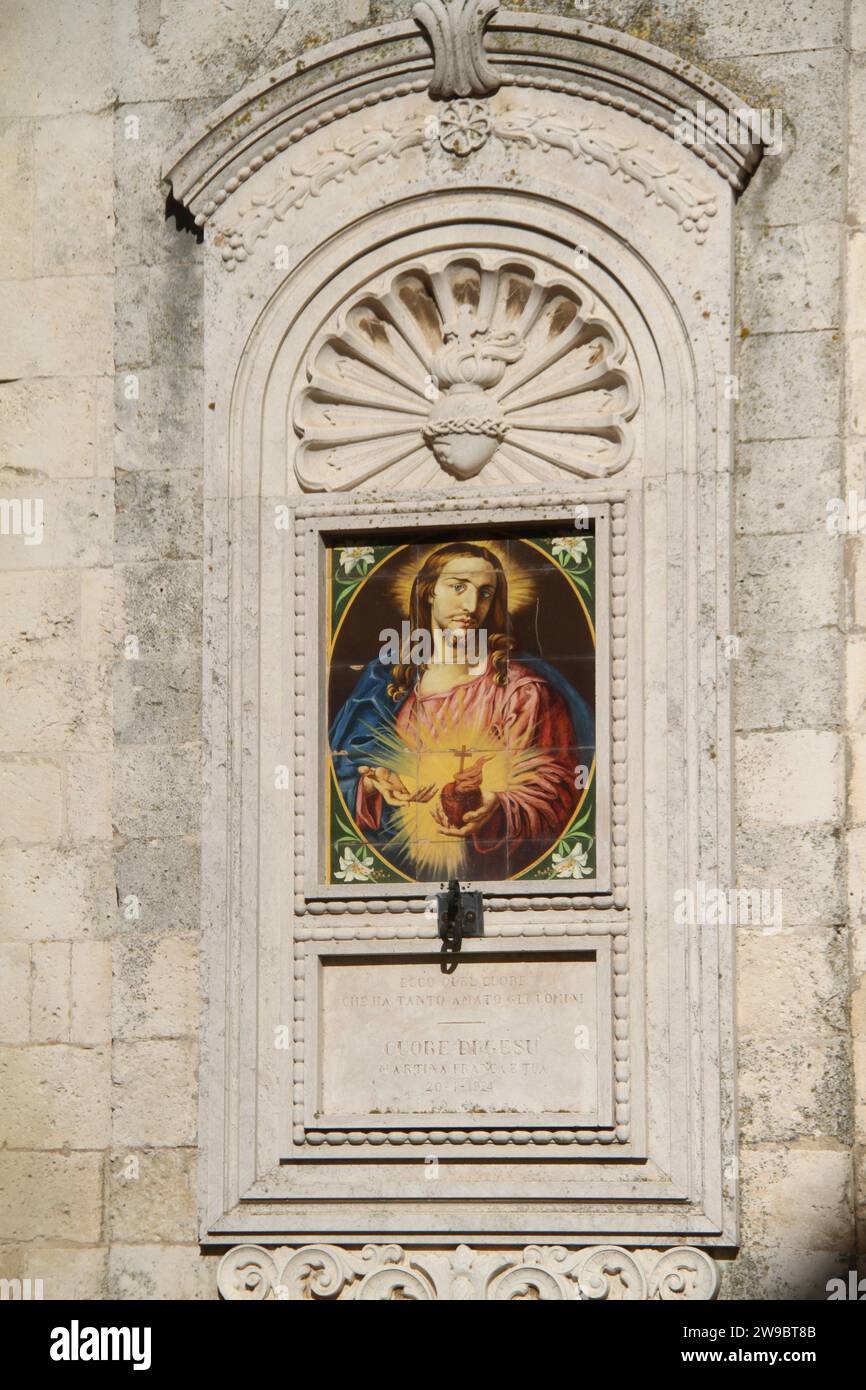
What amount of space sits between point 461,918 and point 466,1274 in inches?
46.0

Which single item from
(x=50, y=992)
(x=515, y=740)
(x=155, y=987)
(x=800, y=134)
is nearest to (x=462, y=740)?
(x=515, y=740)

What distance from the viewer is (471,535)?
9570 mm

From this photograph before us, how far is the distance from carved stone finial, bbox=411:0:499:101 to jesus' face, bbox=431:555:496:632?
1679 millimetres

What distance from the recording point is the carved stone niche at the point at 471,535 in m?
9.08

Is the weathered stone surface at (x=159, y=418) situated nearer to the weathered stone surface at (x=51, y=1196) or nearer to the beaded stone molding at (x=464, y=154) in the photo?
the beaded stone molding at (x=464, y=154)

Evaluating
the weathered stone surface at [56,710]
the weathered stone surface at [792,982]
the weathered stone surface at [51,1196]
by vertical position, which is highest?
the weathered stone surface at [56,710]

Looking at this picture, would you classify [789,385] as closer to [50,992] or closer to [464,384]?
[464,384]

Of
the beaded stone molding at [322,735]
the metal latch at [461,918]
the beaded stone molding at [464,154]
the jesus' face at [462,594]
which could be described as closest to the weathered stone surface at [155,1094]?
the beaded stone molding at [322,735]

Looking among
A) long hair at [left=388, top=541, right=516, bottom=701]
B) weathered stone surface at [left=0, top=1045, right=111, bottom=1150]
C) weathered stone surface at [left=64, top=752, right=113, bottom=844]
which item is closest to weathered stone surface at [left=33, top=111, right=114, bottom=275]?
long hair at [left=388, top=541, right=516, bottom=701]

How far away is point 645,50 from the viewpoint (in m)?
9.42

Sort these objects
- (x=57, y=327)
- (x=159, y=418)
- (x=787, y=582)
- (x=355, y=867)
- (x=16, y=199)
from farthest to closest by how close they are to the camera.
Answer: (x=16, y=199) < (x=57, y=327) < (x=159, y=418) < (x=355, y=867) < (x=787, y=582)

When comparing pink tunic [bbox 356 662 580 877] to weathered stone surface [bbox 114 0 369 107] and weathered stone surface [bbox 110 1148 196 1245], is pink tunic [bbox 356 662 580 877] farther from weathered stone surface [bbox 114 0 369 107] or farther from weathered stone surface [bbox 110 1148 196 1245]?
weathered stone surface [bbox 114 0 369 107]

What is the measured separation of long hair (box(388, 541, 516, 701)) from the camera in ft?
31.1

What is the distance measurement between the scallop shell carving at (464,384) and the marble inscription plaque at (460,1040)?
67.1 inches
